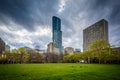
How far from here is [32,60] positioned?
78.9 meters

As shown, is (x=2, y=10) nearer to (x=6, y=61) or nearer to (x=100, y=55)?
(x=100, y=55)

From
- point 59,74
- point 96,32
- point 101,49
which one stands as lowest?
point 59,74

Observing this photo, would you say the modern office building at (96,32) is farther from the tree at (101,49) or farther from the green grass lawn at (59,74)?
the green grass lawn at (59,74)

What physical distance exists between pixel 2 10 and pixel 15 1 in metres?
2.30

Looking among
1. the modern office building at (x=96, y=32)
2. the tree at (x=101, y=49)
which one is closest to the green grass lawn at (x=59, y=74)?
the tree at (x=101, y=49)

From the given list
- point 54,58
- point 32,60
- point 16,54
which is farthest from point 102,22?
point 16,54

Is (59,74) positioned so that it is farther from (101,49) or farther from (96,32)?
(96,32)

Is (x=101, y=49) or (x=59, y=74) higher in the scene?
(x=101, y=49)

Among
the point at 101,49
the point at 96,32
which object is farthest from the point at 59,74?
the point at 96,32

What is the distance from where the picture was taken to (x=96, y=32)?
120 metres

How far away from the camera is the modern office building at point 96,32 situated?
10781cm

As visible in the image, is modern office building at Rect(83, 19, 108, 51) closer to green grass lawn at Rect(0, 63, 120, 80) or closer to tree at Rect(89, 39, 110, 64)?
tree at Rect(89, 39, 110, 64)

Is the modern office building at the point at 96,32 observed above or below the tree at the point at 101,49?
above

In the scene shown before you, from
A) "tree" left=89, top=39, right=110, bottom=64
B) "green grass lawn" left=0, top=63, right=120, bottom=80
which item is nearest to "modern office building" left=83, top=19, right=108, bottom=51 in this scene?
"tree" left=89, top=39, right=110, bottom=64
